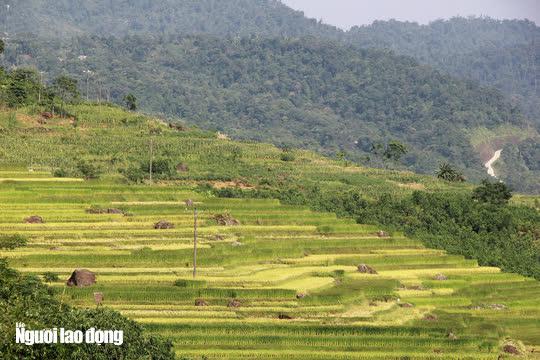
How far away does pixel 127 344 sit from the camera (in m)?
38.2

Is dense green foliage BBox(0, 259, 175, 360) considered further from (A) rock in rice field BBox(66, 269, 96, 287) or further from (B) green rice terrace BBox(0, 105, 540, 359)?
(A) rock in rice field BBox(66, 269, 96, 287)

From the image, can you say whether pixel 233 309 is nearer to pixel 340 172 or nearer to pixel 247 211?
pixel 247 211

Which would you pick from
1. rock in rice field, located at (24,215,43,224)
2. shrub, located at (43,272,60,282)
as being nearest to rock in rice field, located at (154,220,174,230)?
rock in rice field, located at (24,215,43,224)

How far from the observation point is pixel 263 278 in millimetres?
57562

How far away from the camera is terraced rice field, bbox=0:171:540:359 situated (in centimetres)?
4981

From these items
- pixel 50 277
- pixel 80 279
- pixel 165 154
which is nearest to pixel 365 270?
pixel 80 279

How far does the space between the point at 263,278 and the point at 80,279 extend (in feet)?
31.9

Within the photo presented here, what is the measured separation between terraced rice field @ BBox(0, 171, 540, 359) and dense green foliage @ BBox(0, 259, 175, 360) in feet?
19.9

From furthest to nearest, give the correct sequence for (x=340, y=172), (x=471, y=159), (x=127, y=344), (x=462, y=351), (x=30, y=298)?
(x=471, y=159)
(x=340, y=172)
(x=462, y=351)
(x=30, y=298)
(x=127, y=344)

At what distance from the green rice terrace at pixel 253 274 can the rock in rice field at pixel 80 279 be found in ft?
1.45

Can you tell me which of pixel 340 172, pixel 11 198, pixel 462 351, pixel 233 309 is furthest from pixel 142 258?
pixel 340 172

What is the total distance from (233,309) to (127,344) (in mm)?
14682

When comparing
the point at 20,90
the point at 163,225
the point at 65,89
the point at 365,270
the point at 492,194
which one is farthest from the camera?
the point at 65,89

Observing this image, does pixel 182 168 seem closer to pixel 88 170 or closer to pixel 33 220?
pixel 88 170
